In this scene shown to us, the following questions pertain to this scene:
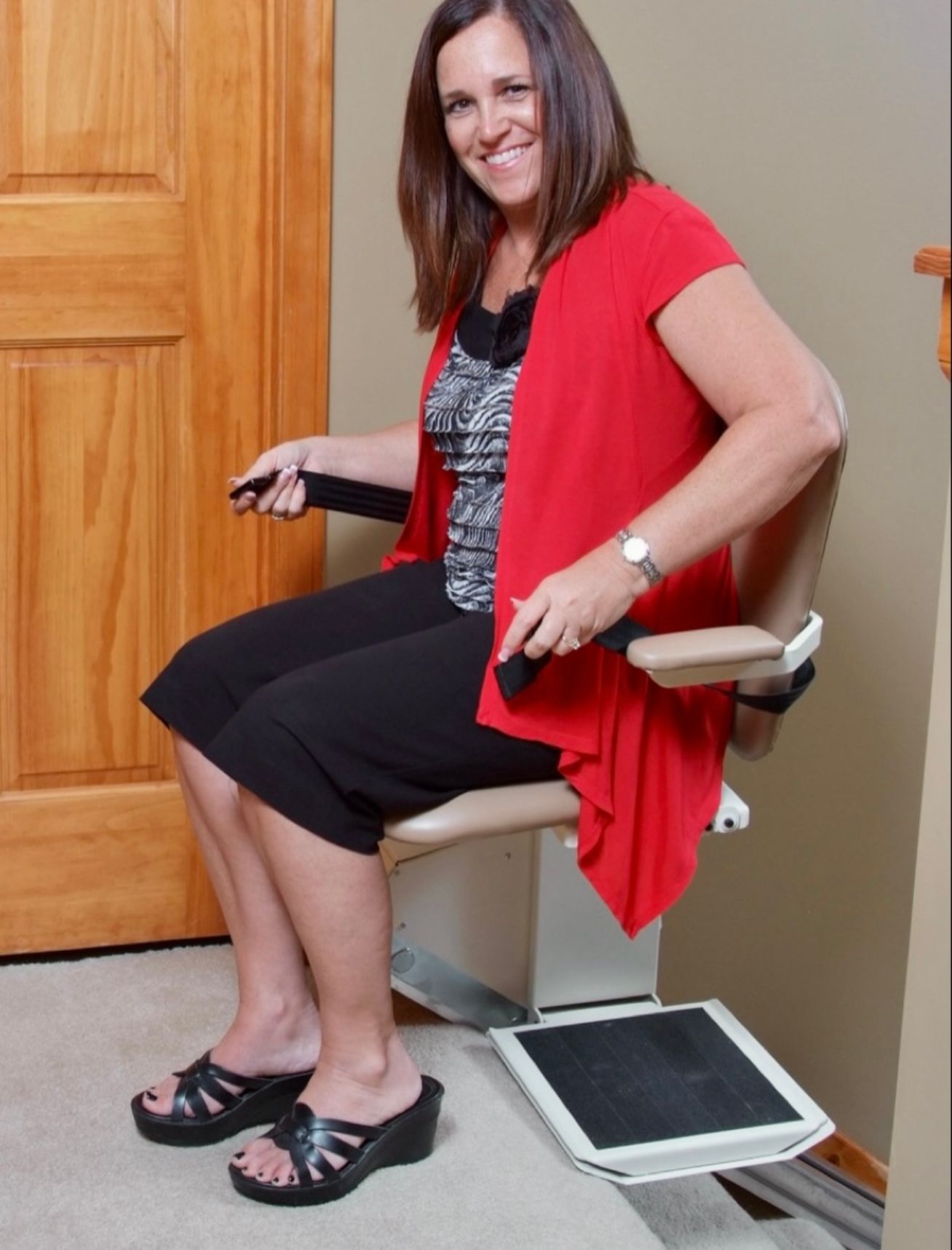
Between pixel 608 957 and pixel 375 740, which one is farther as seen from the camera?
pixel 608 957

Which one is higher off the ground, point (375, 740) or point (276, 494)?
point (276, 494)

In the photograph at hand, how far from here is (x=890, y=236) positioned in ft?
7.26

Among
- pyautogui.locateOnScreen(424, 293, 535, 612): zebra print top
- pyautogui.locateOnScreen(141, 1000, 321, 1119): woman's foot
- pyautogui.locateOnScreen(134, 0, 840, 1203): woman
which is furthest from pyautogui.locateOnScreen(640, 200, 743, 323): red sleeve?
pyautogui.locateOnScreen(141, 1000, 321, 1119): woman's foot

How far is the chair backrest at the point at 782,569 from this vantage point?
1592 millimetres

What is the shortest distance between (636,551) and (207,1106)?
870 millimetres

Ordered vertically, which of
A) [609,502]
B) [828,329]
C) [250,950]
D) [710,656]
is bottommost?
[250,950]

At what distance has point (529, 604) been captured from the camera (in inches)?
60.7

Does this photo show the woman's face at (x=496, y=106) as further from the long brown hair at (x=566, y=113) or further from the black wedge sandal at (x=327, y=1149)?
the black wedge sandal at (x=327, y=1149)

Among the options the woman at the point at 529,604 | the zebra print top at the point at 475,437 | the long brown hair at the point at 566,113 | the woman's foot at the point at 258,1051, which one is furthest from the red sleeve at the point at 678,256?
the woman's foot at the point at 258,1051

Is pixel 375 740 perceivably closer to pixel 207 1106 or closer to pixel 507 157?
pixel 207 1106

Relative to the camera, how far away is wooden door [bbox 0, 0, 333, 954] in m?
2.21

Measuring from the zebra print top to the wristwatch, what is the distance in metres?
0.29

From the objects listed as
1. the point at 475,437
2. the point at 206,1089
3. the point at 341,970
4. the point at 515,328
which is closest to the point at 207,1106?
the point at 206,1089

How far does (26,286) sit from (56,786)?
2.49ft
